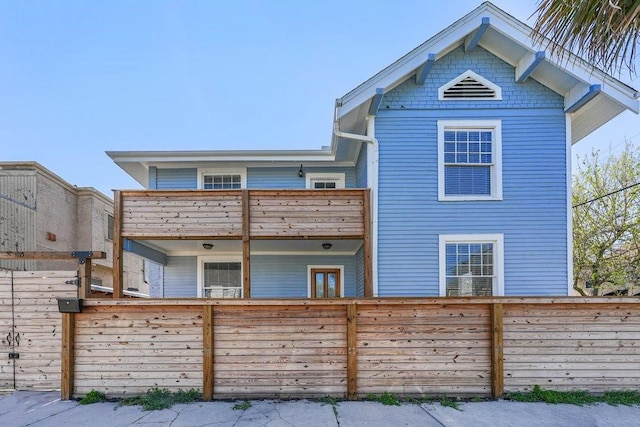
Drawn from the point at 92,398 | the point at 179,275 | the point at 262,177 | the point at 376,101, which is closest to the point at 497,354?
the point at 376,101

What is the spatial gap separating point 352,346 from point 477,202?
4228mm

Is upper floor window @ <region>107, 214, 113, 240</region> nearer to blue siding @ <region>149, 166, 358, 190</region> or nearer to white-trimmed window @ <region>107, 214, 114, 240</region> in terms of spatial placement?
white-trimmed window @ <region>107, 214, 114, 240</region>

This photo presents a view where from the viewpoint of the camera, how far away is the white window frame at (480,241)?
7465 millimetres

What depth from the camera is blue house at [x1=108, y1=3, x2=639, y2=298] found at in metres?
7.21

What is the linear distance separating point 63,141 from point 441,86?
33412mm

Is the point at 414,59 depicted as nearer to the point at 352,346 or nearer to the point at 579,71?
the point at 579,71

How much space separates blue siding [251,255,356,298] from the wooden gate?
4490 mm

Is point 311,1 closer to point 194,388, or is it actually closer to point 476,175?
point 476,175

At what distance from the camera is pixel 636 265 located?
11.9 metres

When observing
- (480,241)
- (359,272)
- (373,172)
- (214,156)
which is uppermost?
(214,156)

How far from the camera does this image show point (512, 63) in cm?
778

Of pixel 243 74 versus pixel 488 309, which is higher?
pixel 243 74

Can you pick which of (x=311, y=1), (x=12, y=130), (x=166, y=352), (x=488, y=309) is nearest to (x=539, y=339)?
(x=488, y=309)

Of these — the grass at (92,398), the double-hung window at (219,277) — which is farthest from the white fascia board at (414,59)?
the grass at (92,398)
